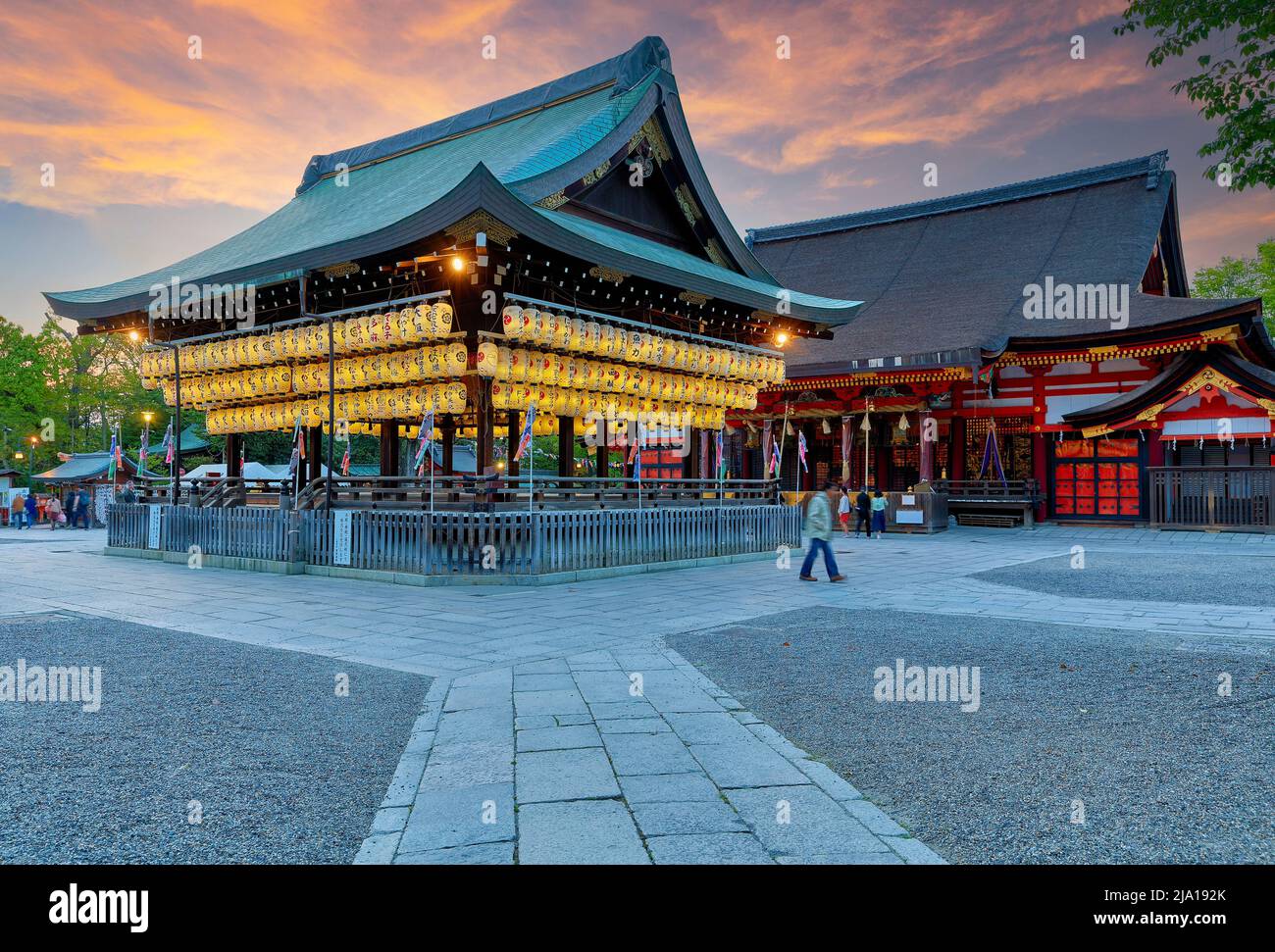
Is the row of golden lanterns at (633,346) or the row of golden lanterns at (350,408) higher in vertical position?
the row of golden lanterns at (633,346)

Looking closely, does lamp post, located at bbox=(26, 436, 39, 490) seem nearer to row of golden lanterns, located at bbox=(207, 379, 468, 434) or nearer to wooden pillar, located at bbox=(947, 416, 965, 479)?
row of golden lanterns, located at bbox=(207, 379, 468, 434)

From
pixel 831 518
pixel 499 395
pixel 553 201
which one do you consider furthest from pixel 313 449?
pixel 831 518

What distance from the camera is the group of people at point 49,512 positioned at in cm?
3147

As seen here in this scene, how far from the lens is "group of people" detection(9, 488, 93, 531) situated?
103ft

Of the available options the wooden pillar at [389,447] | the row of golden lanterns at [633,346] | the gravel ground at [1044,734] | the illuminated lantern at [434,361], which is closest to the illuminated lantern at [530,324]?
the row of golden lanterns at [633,346]

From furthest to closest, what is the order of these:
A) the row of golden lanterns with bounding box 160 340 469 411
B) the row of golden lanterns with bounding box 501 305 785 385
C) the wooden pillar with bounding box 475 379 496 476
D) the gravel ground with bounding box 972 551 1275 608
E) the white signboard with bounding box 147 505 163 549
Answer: the white signboard with bounding box 147 505 163 549 < the row of golden lanterns with bounding box 160 340 469 411 < the wooden pillar with bounding box 475 379 496 476 < the row of golden lanterns with bounding box 501 305 785 385 < the gravel ground with bounding box 972 551 1275 608

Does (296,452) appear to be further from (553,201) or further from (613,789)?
(613,789)

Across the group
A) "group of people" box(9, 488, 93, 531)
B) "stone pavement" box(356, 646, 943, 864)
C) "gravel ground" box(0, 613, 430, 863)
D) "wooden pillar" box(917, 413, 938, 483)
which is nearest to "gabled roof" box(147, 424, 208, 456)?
"group of people" box(9, 488, 93, 531)

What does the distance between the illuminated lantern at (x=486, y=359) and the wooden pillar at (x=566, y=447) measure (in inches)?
104

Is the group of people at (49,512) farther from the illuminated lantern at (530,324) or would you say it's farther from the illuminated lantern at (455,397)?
the illuminated lantern at (530,324)

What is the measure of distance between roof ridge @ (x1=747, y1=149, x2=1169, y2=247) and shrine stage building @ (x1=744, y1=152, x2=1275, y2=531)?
0.26ft

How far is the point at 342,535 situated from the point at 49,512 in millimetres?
25957

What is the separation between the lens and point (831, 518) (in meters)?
13.9
